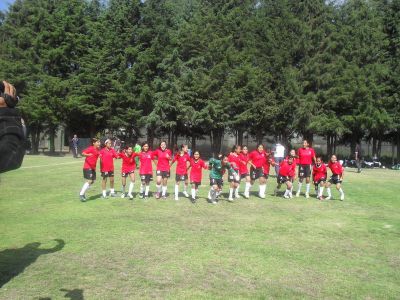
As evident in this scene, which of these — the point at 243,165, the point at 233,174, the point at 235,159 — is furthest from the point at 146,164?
the point at 243,165

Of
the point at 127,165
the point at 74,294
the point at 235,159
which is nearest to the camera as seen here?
the point at 74,294

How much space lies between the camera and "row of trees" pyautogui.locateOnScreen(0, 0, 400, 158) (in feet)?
126

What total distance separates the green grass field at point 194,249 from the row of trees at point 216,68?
25.2 meters

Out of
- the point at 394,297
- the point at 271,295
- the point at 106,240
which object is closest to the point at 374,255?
the point at 394,297

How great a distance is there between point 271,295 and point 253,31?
3817cm

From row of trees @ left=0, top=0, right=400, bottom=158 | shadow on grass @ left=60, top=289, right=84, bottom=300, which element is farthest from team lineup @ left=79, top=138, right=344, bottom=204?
row of trees @ left=0, top=0, right=400, bottom=158

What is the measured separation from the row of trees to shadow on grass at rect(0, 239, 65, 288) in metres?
30.5

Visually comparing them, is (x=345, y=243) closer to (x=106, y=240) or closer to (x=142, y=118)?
(x=106, y=240)

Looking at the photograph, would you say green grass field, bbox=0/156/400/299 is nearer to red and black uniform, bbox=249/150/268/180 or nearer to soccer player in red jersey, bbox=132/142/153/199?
soccer player in red jersey, bbox=132/142/153/199

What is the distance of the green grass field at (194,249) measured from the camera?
6266mm

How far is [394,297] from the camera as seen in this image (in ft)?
20.1

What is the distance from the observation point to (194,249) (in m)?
8.33

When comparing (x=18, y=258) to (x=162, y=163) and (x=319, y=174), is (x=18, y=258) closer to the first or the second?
(x=162, y=163)

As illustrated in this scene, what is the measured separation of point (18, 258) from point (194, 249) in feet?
10.3
